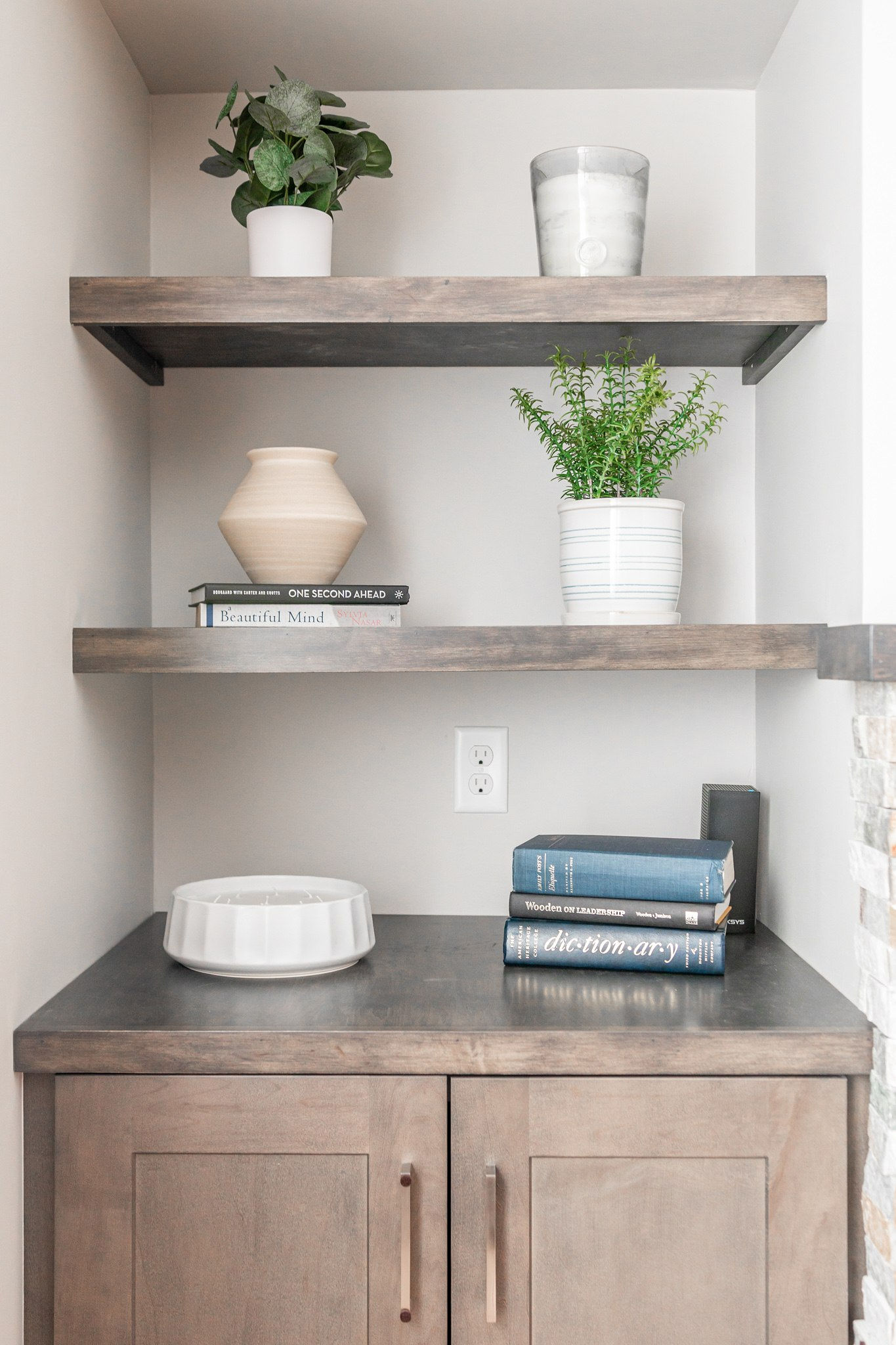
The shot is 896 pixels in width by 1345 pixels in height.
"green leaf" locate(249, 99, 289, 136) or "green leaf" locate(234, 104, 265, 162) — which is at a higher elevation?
"green leaf" locate(234, 104, 265, 162)

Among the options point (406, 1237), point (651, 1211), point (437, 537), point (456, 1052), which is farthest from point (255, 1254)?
point (437, 537)

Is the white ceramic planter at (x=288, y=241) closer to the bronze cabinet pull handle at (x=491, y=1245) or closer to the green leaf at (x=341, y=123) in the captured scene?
the green leaf at (x=341, y=123)

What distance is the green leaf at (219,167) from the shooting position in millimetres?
1356

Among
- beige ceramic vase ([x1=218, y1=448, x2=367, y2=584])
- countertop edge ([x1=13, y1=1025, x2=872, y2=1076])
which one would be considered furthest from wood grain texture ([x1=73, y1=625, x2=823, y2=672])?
countertop edge ([x1=13, y1=1025, x2=872, y2=1076])

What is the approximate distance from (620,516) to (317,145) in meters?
0.55

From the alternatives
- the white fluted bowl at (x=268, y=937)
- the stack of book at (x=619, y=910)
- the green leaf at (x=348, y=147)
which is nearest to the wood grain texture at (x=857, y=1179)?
the stack of book at (x=619, y=910)

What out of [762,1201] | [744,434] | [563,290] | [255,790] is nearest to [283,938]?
[255,790]

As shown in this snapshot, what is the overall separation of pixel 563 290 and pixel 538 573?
46 cm

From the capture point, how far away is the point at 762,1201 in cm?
107

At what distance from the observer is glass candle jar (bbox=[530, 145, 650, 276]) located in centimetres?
125

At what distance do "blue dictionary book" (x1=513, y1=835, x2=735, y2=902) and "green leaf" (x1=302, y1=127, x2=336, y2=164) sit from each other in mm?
846

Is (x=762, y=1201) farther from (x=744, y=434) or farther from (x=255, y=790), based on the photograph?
(x=744, y=434)

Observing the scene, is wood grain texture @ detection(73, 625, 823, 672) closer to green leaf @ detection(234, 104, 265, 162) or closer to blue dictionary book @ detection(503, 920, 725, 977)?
blue dictionary book @ detection(503, 920, 725, 977)

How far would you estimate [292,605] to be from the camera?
50.0 inches
